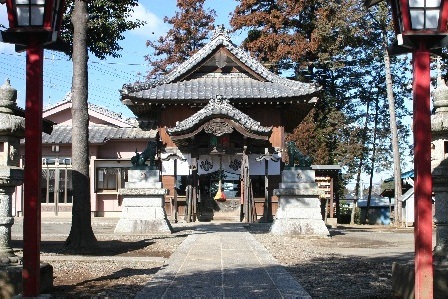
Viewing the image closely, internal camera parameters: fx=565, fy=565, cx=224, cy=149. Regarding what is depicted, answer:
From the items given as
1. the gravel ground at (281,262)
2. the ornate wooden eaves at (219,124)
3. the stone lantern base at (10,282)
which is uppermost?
the ornate wooden eaves at (219,124)

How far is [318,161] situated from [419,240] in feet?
94.6

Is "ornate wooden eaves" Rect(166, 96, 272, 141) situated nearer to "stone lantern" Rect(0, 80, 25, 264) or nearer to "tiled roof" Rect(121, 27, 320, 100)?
"tiled roof" Rect(121, 27, 320, 100)

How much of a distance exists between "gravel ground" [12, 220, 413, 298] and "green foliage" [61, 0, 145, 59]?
5.61 meters

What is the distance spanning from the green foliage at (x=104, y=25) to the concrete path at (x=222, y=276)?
7.28 meters

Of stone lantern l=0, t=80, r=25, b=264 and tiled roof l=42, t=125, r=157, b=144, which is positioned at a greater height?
tiled roof l=42, t=125, r=157, b=144

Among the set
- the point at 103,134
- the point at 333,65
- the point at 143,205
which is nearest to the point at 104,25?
the point at 143,205

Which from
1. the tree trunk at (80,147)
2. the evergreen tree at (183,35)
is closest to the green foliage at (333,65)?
the evergreen tree at (183,35)

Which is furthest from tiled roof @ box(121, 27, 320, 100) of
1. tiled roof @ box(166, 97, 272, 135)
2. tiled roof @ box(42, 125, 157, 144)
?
tiled roof @ box(42, 125, 157, 144)

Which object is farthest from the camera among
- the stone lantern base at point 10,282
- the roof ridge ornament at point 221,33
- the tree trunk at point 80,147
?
the roof ridge ornament at point 221,33

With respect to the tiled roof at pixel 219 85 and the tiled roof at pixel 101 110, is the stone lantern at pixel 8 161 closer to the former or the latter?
the tiled roof at pixel 219 85

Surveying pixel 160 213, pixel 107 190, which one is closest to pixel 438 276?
pixel 160 213

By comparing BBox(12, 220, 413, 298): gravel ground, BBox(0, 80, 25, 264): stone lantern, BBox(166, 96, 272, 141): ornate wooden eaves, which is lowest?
BBox(12, 220, 413, 298): gravel ground

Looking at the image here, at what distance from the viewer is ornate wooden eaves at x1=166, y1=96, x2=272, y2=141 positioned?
853 inches

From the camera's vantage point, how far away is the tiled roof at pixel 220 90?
23531 mm
